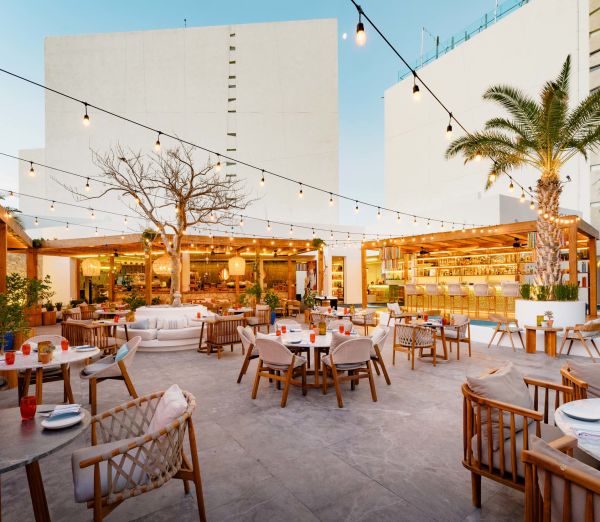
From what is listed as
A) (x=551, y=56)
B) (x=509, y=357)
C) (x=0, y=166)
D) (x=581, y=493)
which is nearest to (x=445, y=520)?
(x=581, y=493)

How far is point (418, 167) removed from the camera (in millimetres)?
19281

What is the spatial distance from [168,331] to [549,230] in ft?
28.5

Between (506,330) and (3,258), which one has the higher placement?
(3,258)

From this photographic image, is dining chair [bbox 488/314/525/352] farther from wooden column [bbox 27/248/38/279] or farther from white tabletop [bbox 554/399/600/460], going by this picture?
wooden column [bbox 27/248/38/279]

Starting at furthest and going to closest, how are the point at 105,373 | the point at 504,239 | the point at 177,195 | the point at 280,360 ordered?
the point at 504,239, the point at 177,195, the point at 280,360, the point at 105,373

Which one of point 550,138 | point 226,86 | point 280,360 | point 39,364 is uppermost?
point 226,86

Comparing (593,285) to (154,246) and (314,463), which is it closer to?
(314,463)

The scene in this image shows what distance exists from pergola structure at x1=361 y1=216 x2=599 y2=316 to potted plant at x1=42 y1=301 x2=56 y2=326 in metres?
11.3

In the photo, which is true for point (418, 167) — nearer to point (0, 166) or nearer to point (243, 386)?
point (243, 386)

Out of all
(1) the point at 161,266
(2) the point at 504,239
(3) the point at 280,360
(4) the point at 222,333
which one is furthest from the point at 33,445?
(2) the point at 504,239

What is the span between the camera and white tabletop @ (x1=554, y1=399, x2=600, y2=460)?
174 cm

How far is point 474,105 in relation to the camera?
1738cm

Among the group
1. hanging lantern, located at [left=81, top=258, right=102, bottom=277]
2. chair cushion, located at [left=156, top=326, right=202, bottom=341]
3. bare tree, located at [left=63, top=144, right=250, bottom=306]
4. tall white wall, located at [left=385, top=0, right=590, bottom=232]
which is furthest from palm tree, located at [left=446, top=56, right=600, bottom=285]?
hanging lantern, located at [left=81, top=258, right=102, bottom=277]

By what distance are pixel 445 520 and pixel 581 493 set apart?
3.73ft
